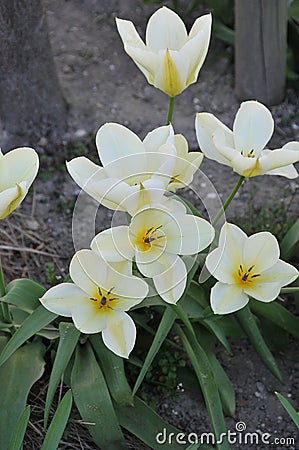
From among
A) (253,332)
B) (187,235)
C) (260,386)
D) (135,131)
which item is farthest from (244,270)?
(135,131)

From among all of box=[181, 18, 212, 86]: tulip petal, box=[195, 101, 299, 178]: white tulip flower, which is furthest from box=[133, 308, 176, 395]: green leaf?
box=[181, 18, 212, 86]: tulip petal

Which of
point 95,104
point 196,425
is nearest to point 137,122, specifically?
point 95,104

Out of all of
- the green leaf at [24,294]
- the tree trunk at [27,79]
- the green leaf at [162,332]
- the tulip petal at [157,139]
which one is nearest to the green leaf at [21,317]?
the green leaf at [24,294]

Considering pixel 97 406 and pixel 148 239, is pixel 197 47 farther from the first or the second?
pixel 97 406

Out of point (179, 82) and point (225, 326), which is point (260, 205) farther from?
point (179, 82)

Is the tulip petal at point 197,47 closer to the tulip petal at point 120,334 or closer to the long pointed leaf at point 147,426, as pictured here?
the tulip petal at point 120,334

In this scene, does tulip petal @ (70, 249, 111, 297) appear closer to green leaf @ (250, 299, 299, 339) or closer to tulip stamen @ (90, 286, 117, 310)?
tulip stamen @ (90, 286, 117, 310)
